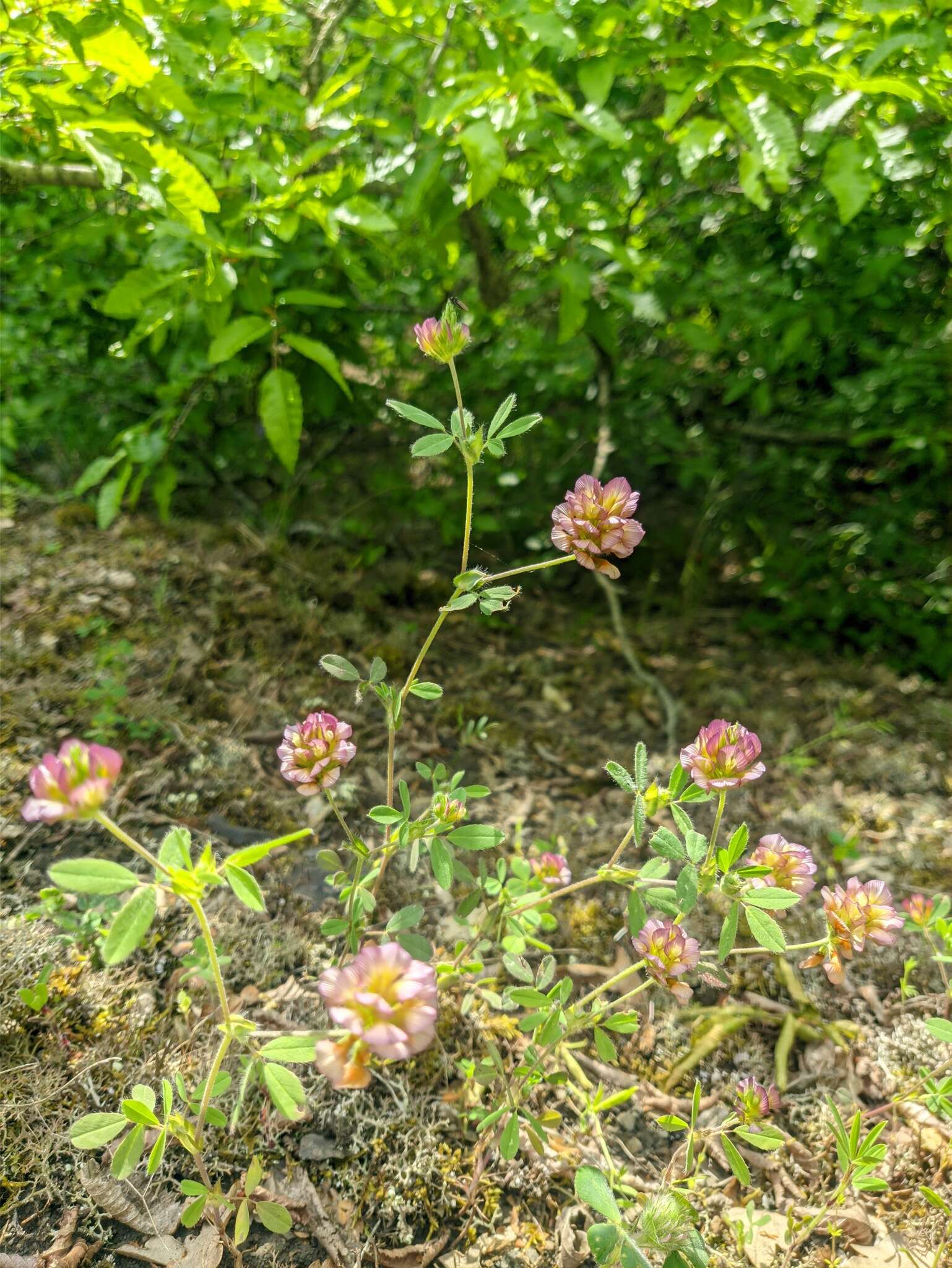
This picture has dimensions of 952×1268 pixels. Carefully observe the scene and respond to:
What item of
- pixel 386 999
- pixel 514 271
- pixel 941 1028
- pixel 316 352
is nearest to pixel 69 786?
pixel 386 999

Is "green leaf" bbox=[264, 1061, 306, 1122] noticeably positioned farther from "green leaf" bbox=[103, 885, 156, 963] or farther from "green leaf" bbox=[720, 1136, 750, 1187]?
"green leaf" bbox=[720, 1136, 750, 1187]

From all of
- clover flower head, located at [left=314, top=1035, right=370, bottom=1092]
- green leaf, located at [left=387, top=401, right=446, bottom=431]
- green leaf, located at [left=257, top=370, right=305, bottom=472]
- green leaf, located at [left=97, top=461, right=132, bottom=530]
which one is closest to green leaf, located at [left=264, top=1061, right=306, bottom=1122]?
clover flower head, located at [left=314, top=1035, right=370, bottom=1092]

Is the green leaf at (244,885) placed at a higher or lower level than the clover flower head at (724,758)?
lower

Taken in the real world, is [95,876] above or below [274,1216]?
above

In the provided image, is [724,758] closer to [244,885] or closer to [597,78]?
[244,885]

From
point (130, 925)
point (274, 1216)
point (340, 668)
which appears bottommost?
point (274, 1216)

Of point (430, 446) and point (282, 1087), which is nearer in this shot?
point (282, 1087)

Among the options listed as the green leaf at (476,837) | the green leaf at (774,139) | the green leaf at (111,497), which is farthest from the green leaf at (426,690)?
the green leaf at (111,497)

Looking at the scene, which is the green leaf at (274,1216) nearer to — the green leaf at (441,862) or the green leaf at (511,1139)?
Answer: the green leaf at (511,1139)
